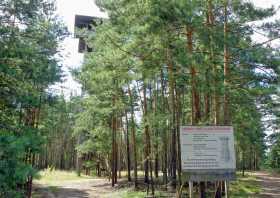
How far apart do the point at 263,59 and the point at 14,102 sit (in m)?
8.06

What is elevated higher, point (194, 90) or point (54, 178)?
point (194, 90)

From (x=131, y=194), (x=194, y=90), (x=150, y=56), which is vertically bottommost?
(x=131, y=194)

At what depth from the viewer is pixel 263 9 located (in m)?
12.9

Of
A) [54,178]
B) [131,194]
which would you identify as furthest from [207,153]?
[54,178]

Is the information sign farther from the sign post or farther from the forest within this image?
the forest

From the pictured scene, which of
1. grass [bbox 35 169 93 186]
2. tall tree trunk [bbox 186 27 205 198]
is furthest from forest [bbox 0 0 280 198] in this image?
grass [bbox 35 169 93 186]

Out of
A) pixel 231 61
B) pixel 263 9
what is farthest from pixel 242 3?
pixel 231 61

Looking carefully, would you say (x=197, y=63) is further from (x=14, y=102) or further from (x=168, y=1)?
(x=14, y=102)

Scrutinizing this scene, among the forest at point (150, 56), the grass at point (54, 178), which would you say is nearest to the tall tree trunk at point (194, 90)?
the forest at point (150, 56)

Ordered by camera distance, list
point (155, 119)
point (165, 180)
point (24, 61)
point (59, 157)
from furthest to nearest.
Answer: point (59, 157) → point (165, 180) → point (155, 119) → point (24, 61)

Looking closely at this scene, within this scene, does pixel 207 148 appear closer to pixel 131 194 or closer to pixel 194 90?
pixel 194 90

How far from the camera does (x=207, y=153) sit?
11.1 meters

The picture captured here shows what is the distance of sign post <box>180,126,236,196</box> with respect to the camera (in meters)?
10.8

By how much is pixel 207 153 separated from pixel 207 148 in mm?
156
